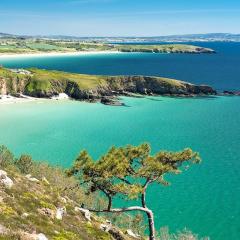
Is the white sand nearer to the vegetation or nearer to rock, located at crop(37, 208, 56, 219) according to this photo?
the vegetation

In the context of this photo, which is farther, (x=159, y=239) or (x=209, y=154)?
(x=209, y=154)

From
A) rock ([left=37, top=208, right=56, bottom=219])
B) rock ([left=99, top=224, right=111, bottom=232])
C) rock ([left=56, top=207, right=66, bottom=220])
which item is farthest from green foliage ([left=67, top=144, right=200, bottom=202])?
rock ([left=37, top=208, right=56, bottom=219])

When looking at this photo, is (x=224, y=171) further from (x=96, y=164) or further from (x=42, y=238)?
(x=42, y=238)

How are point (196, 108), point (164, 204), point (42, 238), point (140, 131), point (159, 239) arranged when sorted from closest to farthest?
point (42, 238) → point (159, 239) → point (164, 204) → point (140, 131) → point (196, 108)

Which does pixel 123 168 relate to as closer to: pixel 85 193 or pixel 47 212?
pixel 85 193

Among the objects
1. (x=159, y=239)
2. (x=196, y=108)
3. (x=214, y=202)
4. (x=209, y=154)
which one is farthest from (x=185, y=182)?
(x=196, y=108)

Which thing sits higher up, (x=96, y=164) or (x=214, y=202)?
(x=96, y=164)

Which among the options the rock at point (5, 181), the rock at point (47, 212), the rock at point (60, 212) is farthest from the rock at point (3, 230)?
the rock at point (5, 181)
